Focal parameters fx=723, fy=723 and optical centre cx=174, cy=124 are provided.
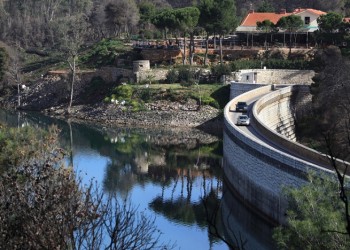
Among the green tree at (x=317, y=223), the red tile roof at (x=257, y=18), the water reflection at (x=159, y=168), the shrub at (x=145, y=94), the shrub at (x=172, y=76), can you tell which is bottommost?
the water reflection at (x=159, y=168)

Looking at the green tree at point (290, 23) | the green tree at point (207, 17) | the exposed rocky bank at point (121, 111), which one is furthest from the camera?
the green tree at point (290, 23)

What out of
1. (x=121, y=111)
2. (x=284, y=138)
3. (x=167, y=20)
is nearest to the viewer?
(x=284, y=138)

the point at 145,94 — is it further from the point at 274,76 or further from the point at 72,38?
the point at 72,38

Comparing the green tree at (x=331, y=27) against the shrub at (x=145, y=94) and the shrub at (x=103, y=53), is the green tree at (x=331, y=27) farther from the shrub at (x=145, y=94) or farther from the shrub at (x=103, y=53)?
the shrub at (x=103, y=53)

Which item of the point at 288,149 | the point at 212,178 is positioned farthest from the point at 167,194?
the point at 288,149

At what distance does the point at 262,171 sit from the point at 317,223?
55.6 ft

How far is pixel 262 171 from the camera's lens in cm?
3484

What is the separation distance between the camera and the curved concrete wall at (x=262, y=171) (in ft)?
102

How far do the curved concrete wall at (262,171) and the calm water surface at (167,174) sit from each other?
2.99ft

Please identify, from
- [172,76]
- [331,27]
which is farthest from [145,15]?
[331,27]

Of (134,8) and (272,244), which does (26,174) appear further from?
(134,8)

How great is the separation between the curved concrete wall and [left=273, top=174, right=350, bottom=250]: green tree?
269 inches

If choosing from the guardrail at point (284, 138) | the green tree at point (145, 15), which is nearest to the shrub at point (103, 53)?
the green tree at point (145, 15)

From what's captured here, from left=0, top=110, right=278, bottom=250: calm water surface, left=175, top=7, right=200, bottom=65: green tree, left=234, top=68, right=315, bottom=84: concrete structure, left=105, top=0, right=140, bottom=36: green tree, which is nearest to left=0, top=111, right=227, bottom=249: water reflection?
left=0, top=110, right=278, bottom=250: calm water surface
